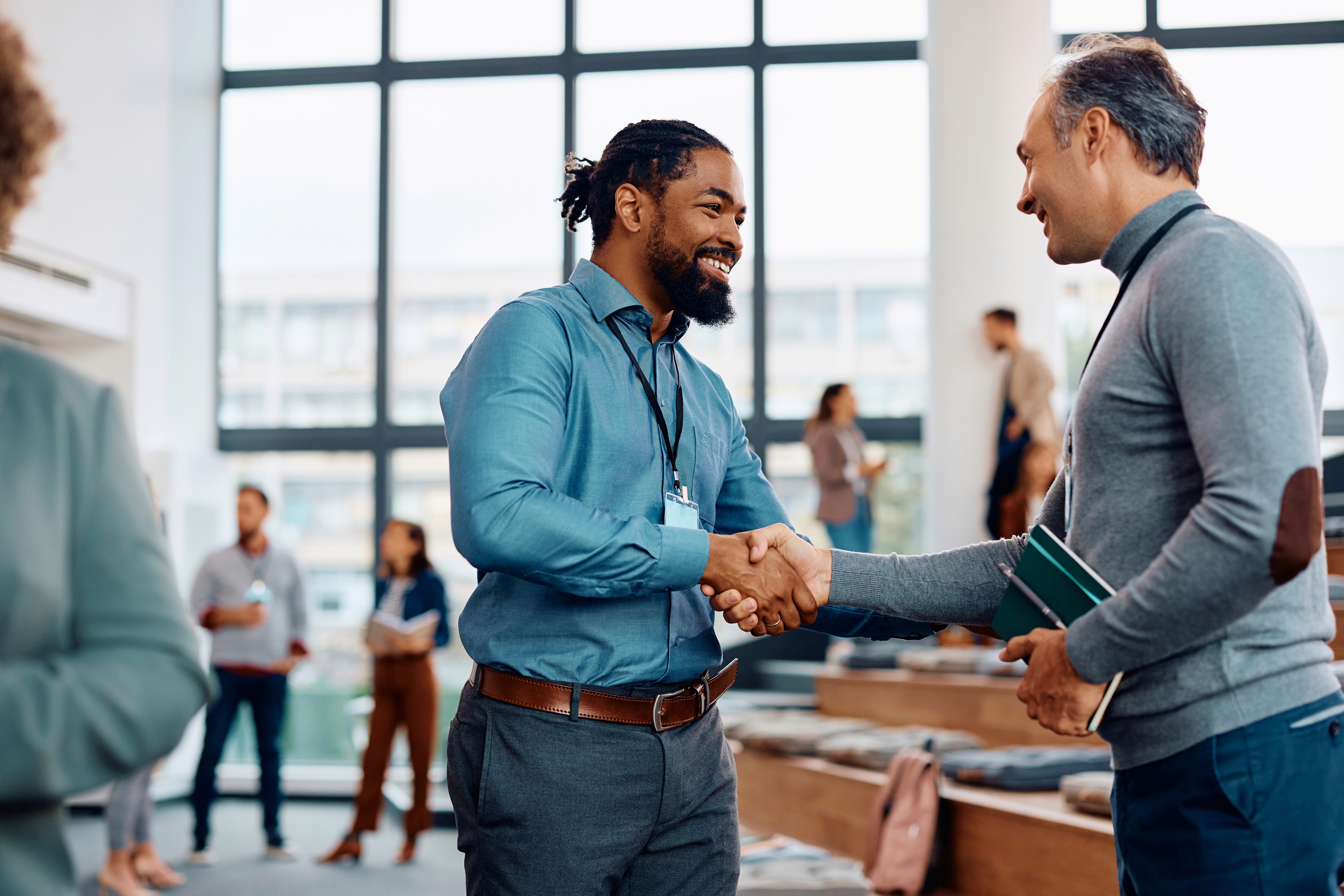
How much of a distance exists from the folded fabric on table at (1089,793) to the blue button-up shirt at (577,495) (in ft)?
5.26

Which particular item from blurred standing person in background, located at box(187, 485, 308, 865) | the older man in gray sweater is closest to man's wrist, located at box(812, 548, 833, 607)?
the older man in gray sweater

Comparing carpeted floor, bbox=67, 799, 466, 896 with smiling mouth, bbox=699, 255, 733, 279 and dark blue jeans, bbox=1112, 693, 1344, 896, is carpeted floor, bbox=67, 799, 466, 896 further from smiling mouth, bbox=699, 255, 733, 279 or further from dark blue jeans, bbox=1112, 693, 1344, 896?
dark blue jeans, bbox=1112, 693, 1344, 896

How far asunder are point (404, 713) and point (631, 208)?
401cm

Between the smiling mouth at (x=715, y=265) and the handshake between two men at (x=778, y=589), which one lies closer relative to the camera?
the handshake between two men at (x=778, y=589)

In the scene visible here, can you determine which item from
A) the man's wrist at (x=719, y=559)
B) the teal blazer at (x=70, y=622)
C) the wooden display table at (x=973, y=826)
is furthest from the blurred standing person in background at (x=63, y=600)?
the wooden display table at (x=973, y=826)

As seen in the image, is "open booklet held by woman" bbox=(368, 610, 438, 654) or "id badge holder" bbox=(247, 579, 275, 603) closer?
"open booklet held by woman" bbox=(368, 610, 438, 654)

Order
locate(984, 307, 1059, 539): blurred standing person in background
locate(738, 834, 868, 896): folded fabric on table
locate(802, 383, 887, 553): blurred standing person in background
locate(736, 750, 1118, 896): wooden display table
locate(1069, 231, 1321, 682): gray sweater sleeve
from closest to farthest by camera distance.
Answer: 1. locate(1069, 231, 1321, 682): gray sweater sleeve
2. locate(736, 750, 1118, 896): wooden display table
3. locate(738, 834, 868, 896): folded fabric on table
4. locate(984, 307, 1059, 539): blurred standing person in background
5. locate(802, 383, 887, 553): blurred standing person in background

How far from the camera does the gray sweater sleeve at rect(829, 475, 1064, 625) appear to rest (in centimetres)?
160

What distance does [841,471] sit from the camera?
6156mm

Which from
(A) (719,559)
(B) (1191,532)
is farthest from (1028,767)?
(B) (1191,532)

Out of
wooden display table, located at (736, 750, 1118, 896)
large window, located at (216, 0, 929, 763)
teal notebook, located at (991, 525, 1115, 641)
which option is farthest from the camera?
large window, located at (216, 0, 929, 763)

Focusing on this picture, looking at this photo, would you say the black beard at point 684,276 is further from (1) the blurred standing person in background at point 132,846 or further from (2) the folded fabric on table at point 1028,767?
(1) the blurred standing person in background at point 132,846

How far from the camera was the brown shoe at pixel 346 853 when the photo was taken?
4.99 m

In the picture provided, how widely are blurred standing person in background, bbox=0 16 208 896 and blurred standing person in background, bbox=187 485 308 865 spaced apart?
4.52m
